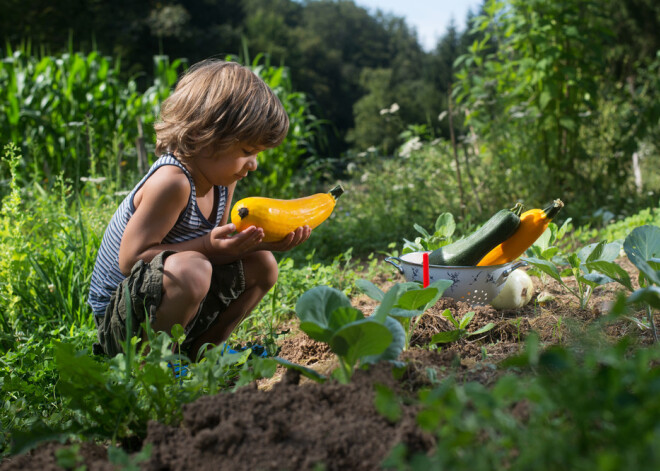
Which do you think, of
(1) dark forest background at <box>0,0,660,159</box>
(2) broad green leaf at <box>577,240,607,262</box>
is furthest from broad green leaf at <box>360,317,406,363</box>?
(1) dark forest background at <box>0,0,660,159</box>

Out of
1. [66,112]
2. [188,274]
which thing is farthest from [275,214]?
[66,112]

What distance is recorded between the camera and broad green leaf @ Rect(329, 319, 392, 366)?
3.99 feet

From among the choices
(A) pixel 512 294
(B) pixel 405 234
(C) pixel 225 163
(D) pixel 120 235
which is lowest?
(B) pixel 405 234

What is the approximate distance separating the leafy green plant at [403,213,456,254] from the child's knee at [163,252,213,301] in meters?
0.93

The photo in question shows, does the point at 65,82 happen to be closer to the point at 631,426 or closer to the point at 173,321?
the point at 173,321

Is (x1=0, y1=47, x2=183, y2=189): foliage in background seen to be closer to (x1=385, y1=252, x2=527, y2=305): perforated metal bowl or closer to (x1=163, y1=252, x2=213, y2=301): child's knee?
(x1=163, y1=252, x2=213, y2=301): child's knee

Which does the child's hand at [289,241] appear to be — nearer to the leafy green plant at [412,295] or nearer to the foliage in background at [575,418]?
the leafy green plant at [412,295]

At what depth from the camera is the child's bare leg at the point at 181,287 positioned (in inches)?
75.2

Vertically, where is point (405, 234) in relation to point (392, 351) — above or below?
below

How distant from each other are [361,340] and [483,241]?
3.71ft

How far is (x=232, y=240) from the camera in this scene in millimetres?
2016

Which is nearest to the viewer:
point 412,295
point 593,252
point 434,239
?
point 412,295

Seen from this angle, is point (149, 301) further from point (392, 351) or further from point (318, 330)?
point (392, 351)

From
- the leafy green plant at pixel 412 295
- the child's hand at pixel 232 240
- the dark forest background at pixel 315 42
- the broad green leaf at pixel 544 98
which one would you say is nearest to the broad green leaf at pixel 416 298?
the leafy green plant at pixel 412 295
